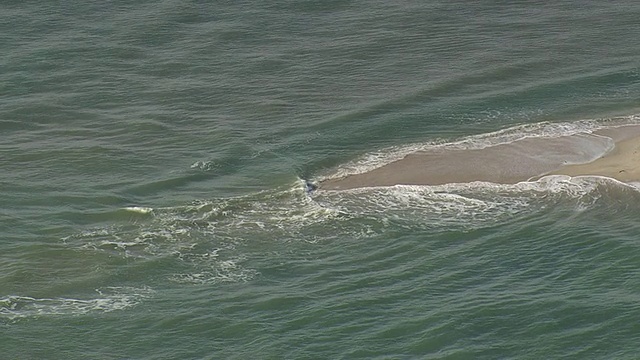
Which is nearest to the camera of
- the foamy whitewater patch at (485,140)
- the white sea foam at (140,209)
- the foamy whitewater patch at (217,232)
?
the foamy whitewater patch at (217,232)

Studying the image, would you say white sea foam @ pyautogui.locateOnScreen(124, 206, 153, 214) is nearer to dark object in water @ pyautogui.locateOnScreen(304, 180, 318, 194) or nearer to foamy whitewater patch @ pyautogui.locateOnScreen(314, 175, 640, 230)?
dark object in water @ pyautogui.locateOnScreen(304, 180, 318, 194)

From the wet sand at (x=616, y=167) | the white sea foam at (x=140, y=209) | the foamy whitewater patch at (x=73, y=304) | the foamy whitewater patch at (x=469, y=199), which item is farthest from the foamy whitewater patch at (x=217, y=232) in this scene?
the wet sand at (x=616, y=167)

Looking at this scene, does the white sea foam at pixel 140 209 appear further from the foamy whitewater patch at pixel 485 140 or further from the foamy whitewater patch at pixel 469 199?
the foamy whitewater patch at pixel 485 140

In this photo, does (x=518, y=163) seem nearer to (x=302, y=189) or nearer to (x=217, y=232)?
(x=302, y=189)

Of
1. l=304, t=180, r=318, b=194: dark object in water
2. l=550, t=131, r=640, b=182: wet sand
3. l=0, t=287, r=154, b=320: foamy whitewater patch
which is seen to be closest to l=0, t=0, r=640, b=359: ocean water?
l=0, t=287, r=154, b=320: foamy whitewater patch

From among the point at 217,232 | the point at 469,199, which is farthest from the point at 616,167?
the point at 217,232

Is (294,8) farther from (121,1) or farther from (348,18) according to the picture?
(121,1)

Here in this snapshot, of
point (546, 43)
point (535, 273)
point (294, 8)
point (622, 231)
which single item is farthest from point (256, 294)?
point (294, 8)
